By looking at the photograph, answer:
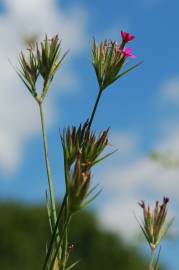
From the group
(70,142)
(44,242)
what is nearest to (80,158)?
(70,142)

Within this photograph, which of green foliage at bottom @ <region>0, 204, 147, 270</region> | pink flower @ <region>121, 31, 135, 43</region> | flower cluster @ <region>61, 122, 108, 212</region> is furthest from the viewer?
green foliage at bottom @ <region>0, 204, 147, 270</region>

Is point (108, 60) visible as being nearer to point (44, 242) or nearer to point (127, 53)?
point (127, 53)

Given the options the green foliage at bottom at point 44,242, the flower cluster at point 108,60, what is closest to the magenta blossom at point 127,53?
the flower cluster at point 108,60

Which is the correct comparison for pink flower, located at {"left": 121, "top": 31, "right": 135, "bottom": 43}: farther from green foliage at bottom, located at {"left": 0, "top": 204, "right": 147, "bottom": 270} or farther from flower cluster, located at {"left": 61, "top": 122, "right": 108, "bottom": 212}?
green foliage at bottom, located at {"left": 0, "top": 204, "right": 147, "bottom": 270}

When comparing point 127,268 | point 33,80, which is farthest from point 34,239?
point 33,80

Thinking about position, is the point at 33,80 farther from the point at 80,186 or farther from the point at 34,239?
the point at 34,239

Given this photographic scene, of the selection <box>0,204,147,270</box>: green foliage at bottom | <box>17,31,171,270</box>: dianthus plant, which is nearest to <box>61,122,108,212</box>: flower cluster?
<box>17,31,171,270</box>: dianthus plant
